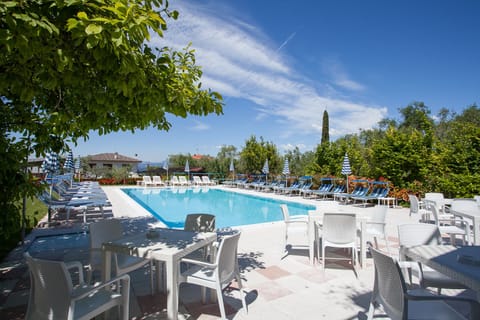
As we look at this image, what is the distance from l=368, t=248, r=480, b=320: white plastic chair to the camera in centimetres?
185

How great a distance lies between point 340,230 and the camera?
4105mm

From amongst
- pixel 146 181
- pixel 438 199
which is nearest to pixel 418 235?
pixel 438 199

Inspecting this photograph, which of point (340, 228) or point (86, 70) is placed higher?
point (86, 70)

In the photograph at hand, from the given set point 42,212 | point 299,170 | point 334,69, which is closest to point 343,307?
point 42,212

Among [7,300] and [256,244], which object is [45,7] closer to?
[7,300]

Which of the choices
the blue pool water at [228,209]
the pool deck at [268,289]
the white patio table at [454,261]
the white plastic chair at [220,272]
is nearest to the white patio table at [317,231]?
the pool deck at [268,289]

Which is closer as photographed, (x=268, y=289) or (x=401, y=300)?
(x=401, y=300)

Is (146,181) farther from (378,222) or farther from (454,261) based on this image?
(454,261)

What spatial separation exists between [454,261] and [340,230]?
6.26 ft

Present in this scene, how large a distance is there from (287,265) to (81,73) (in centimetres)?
390

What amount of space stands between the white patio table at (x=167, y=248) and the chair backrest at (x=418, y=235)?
7.36ft

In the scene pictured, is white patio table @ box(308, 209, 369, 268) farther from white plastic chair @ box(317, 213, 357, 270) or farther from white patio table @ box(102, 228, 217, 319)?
white patio table @ box(102, 228, 217, 319)

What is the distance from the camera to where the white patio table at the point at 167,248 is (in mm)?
2480

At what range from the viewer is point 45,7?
1771 millimetres
